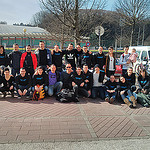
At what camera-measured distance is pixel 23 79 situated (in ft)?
21.9

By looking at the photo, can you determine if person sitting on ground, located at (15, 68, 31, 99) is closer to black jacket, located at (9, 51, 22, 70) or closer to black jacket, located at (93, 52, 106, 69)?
black jacket, located at (9, 51, 22, 70)

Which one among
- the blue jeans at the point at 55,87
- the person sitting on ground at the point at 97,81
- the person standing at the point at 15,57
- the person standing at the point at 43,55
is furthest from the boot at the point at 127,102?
the person standing at the point at 15,57

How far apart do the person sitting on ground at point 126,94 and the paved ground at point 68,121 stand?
207 millimetres

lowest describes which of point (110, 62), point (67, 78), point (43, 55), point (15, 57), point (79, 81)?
point (79, 81)

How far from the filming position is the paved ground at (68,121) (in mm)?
3785

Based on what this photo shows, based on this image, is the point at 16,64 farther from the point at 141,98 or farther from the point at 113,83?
the point at 141,98

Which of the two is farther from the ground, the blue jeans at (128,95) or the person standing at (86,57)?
the person standing at (86,57)

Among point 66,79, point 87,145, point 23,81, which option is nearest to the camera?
point 87,145

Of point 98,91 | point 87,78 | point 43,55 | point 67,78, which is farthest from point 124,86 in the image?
point 43,55

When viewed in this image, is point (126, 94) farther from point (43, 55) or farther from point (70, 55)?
point (43, 55)

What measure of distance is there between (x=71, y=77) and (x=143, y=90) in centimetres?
288

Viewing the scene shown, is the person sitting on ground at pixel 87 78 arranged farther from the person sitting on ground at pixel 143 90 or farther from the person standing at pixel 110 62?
the person sitting on ground at pixel 143 90

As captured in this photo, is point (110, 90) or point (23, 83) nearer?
point (110, 90)

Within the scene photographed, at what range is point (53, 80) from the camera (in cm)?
690
